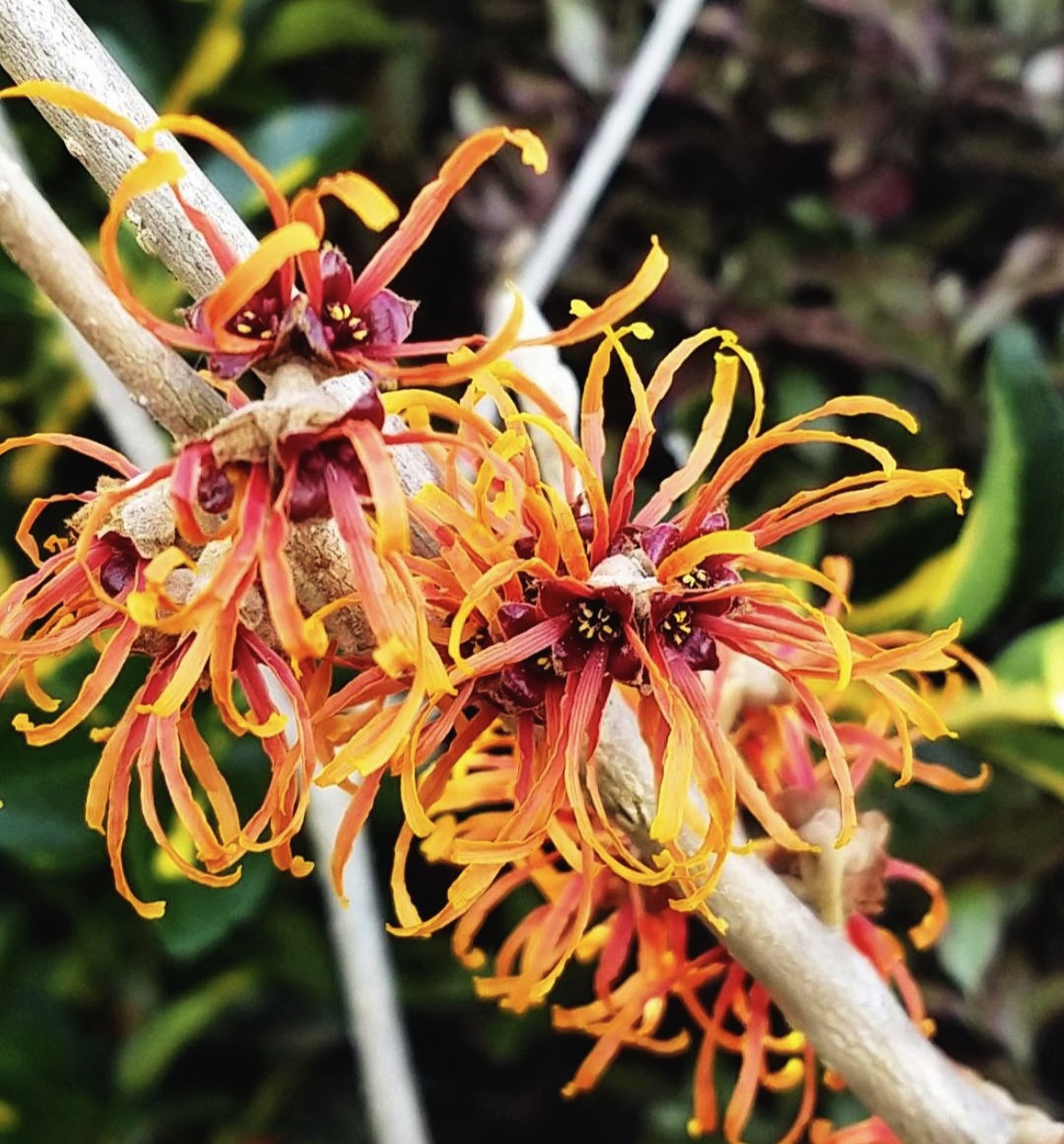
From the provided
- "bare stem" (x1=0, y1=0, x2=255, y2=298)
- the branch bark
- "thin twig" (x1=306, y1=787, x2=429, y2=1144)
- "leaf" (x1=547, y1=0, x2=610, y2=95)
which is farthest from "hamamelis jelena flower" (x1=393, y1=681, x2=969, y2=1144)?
"leaf" (x1=547, y1=0, x2=610, y2=95)

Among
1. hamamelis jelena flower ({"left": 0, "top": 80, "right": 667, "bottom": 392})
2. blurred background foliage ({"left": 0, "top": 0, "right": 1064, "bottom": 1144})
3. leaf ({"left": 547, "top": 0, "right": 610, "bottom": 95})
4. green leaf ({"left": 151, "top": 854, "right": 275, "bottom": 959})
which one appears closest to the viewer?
hamamelis jelena flower ({"left": 0, "top": 80, "right": 667, "bottom": 392})

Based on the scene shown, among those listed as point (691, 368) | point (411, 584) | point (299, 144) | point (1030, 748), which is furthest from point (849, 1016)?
point (299, 144)

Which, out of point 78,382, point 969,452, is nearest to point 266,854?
point 78,382

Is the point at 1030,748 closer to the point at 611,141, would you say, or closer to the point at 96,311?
the point at 611,141

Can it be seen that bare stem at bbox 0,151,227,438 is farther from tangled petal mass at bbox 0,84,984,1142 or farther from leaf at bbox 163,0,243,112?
leaf at bbox 163,0,243,112

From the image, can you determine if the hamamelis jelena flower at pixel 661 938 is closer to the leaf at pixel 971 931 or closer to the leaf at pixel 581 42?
the leaf at pixel 971 931

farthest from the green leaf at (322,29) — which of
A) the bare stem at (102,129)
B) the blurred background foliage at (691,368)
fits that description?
the bare stem at (102,129)
